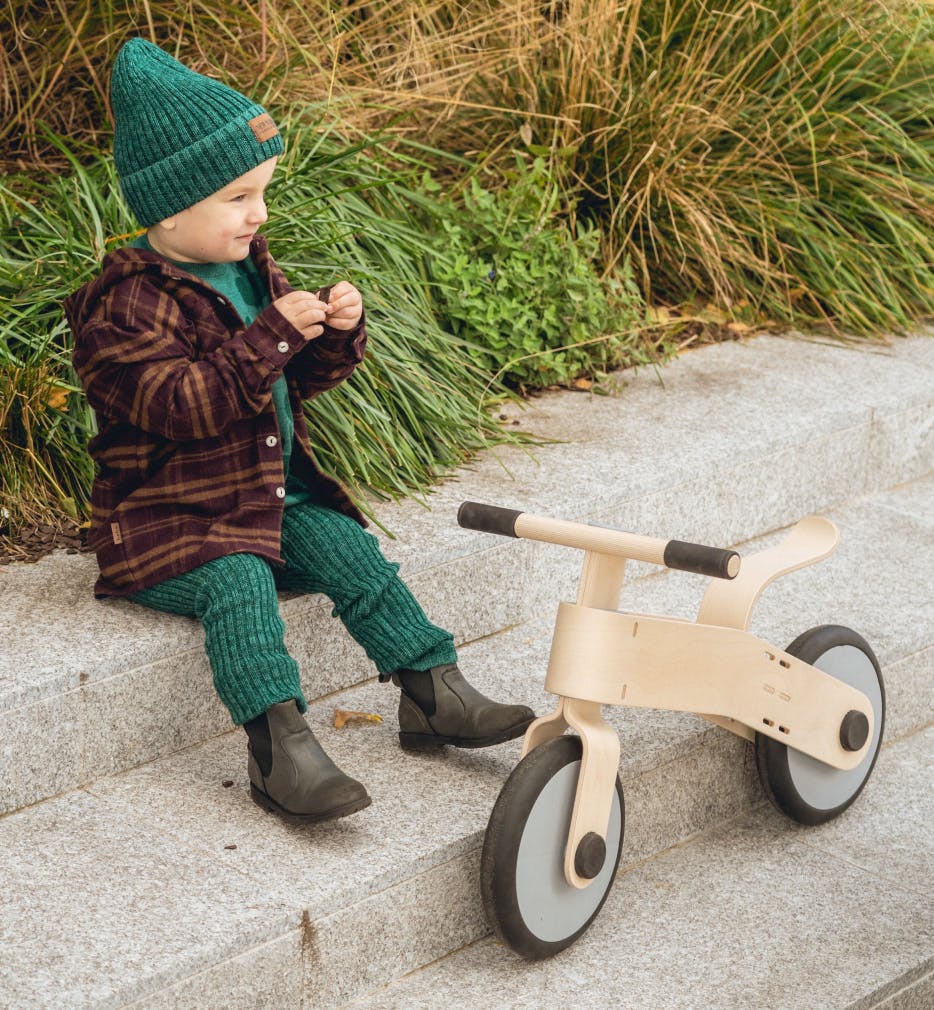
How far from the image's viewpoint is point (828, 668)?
2.79m

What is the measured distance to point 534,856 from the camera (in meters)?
2.31

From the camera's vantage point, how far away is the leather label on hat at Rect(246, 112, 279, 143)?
8.14 ft

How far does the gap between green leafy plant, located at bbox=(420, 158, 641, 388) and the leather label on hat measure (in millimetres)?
1427

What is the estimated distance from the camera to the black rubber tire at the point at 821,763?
2771 mm

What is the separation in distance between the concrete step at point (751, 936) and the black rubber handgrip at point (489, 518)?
0.77 metres

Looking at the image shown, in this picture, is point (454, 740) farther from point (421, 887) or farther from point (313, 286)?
point (313, 286)

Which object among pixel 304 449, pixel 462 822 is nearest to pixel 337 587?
pixel 304 449

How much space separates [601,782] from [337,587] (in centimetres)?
68

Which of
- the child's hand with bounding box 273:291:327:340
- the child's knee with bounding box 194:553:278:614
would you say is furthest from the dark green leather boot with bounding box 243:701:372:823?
the child's hand with bounding box 273:291:327:340

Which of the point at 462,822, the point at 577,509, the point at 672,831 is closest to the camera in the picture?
the point at 462,822

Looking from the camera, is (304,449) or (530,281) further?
(530,281)

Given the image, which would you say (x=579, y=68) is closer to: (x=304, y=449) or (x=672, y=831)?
(x=304, y=449)

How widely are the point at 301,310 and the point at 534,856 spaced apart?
3.33ft

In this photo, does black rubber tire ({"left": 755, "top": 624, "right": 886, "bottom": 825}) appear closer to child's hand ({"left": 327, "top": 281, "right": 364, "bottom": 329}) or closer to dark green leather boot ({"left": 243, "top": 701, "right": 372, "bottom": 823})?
dark green leather boot ({"left": 243, "top": 701, "right": 372, "bottom": 823})
